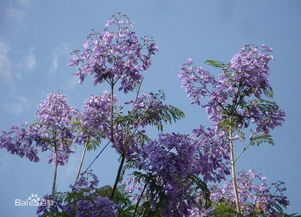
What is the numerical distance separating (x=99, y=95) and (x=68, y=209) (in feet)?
8.56

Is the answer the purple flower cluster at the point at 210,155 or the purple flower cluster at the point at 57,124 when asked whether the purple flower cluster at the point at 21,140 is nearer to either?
the purple flower cluster at the point at 57,124

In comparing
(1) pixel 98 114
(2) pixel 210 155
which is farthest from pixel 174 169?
(1) pixel 98 114

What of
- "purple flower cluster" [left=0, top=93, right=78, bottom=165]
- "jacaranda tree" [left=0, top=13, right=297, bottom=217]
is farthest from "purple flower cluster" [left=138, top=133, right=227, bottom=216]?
"purple flower cluster" [left=0, top=93, right=78, bottom=165]

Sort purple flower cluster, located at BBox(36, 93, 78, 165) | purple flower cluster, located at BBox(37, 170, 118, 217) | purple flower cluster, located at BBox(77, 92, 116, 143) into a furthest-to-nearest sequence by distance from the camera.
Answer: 1. purple flower cluster, located at BBox(36, 93, 78, 165)
2. purple flower cluster, located at BBox(77, 92, 116, 143)
3. purple flower cluster, located at BBox(37, 170, 118, 217)

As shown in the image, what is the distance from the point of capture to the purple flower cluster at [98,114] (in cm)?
767

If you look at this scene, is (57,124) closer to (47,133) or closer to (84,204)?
(47,133)

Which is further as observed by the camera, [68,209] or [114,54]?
[114,54]

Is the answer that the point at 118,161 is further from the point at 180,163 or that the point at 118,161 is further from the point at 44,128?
the point at 44,128

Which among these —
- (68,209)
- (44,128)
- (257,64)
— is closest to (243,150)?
(257,64)

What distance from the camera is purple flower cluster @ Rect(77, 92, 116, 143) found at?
7665 mm

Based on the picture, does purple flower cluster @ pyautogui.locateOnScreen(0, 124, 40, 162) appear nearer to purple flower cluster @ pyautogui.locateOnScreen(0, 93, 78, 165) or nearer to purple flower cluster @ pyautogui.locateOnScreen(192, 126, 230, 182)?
purple flower cluster @ pyautogui.locateOnScreen(0, 93, 78, 165)

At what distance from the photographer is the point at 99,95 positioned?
26.7 ft

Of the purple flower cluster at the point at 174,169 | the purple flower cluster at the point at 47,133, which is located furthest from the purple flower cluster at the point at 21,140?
the purple flower cluster at the point at 174,169

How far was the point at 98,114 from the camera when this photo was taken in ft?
25.6
